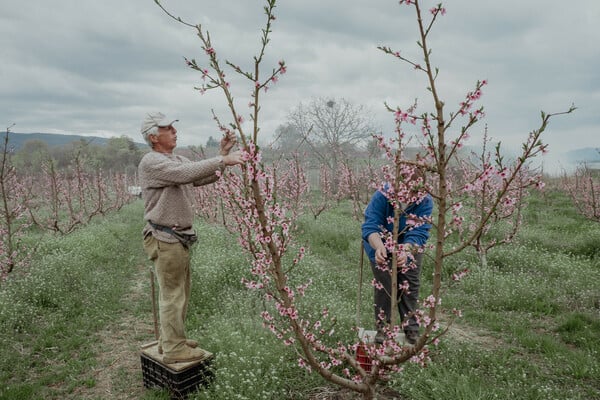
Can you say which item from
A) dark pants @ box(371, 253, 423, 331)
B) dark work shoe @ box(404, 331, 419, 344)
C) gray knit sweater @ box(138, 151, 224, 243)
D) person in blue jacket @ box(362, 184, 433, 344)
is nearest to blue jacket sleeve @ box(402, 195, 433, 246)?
person in blue jacket @ box(362, 184, 433, 344)

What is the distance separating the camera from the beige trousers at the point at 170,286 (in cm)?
372

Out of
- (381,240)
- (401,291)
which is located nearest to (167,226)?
(381,240)

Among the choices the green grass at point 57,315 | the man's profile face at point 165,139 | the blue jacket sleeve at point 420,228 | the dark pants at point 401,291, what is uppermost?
the man's profile face at point 165,139

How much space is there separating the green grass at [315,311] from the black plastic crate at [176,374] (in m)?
0.11

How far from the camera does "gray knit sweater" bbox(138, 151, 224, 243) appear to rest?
342 cm

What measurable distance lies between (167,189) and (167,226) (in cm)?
36

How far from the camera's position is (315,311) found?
Answer: 5355 mm

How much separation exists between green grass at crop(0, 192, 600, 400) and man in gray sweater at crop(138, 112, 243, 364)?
65 centimetres

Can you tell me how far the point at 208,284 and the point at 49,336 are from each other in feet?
8.09

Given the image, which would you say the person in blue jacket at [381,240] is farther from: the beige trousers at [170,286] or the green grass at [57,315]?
the green grass at [57,315]

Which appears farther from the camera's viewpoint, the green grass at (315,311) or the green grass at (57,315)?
the green grass at (57,315)

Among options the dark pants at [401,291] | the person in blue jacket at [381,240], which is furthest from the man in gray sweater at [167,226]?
the dark pants at [401,291]

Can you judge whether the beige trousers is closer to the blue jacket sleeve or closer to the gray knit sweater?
the gray knit sweater

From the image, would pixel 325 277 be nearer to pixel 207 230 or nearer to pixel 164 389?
pixel 164 389
